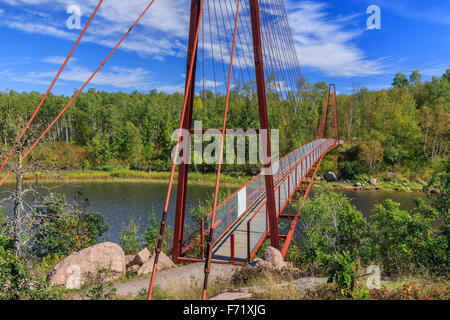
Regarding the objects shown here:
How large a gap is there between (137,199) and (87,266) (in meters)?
15.8

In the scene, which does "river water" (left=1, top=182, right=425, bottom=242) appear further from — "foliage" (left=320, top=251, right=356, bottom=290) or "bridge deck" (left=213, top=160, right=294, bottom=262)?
"foliage" (left=320, top=251, right=356, bottom=290)

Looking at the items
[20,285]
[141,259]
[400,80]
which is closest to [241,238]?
[141,259]

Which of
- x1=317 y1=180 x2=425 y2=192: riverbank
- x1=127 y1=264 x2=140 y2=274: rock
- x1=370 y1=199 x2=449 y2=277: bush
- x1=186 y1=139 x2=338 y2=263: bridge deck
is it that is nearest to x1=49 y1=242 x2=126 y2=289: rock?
x1=127 y1=264 x2=140 y2=274: rock

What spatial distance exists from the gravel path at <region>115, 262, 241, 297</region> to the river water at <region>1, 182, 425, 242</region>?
602 cm

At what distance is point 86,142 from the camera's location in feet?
139

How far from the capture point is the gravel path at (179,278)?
535 cm

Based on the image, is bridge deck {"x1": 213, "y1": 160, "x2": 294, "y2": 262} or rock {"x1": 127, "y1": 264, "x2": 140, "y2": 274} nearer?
rock {"x1": 127, "y1": 264, "x2": 140, "y2": 274}

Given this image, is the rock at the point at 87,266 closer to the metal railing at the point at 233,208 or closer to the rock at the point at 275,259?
the metal railing at the point at 233,208

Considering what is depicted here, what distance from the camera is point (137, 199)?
2145 cm

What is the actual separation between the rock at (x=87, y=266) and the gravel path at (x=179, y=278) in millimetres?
453

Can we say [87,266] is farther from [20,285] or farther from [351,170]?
[351,170]

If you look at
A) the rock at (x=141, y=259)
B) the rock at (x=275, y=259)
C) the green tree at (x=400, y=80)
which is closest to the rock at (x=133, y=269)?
the rock at (x=141, y=259)

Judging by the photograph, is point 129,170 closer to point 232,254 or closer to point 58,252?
point 58,252

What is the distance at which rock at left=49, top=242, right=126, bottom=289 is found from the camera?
568cm
